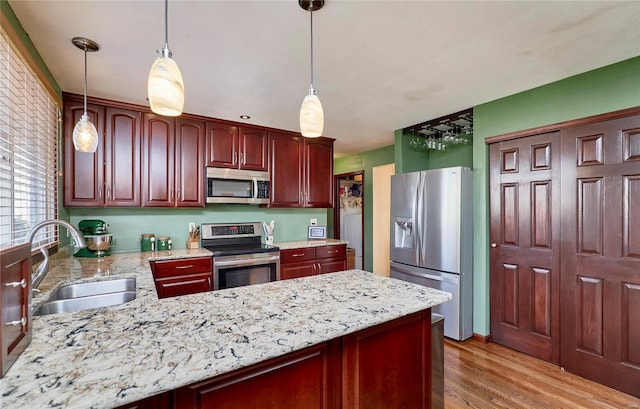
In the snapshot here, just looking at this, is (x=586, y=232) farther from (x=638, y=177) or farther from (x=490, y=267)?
(x=490, y=267)

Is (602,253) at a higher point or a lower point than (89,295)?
higher

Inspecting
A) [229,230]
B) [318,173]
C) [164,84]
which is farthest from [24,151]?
[318,173]

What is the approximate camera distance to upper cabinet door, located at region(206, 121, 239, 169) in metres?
3.35

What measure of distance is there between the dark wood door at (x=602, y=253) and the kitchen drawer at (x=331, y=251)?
233cm

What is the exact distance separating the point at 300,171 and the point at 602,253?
10.2ft

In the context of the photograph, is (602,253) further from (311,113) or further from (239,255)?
(239,255)

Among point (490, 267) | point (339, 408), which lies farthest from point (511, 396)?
point (339, 408)

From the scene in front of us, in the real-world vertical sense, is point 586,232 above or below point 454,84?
below

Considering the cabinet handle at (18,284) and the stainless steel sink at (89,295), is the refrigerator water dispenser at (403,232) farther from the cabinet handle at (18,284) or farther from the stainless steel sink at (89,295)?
the cabinet handle at (18,284)

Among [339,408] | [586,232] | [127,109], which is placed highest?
[127,109]

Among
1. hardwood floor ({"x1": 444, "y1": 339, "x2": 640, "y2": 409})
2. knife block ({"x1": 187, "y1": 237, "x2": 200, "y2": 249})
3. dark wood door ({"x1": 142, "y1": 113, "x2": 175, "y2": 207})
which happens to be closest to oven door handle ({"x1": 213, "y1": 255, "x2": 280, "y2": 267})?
knife block ({"x1": 187, "y1": 237, "x2": 200, "y2": 249})

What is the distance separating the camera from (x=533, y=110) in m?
2.59

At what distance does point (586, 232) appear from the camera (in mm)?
2277

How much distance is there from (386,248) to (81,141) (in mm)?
4352
